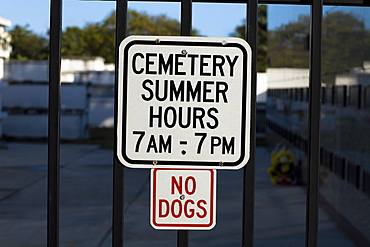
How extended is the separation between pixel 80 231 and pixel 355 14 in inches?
176

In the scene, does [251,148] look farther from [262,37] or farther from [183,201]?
[262,37]

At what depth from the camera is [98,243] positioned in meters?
8.12

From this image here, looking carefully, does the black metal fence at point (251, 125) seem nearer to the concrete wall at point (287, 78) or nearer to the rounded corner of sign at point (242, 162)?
the rounded corner of sign at point (242, 162)

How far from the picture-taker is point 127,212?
33.3ft

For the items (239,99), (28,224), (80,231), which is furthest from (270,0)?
(28,224)

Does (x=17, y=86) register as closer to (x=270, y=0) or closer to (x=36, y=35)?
(x=270, y=0)

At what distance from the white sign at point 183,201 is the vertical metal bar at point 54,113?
0.40 meters

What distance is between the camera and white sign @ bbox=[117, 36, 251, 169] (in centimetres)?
255

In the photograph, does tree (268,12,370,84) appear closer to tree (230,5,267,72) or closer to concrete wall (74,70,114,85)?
concrete wall (74,70,114,85)

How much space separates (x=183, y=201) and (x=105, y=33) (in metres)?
85.3

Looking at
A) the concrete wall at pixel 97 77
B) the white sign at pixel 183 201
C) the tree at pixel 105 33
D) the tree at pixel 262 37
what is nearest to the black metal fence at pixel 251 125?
the white sign at pixel 183 201

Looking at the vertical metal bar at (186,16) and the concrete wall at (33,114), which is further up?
the vertical metal bar at (186,16)

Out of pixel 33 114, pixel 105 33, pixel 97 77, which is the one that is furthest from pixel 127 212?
pixel 105 33

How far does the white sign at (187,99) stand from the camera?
8.36ft
